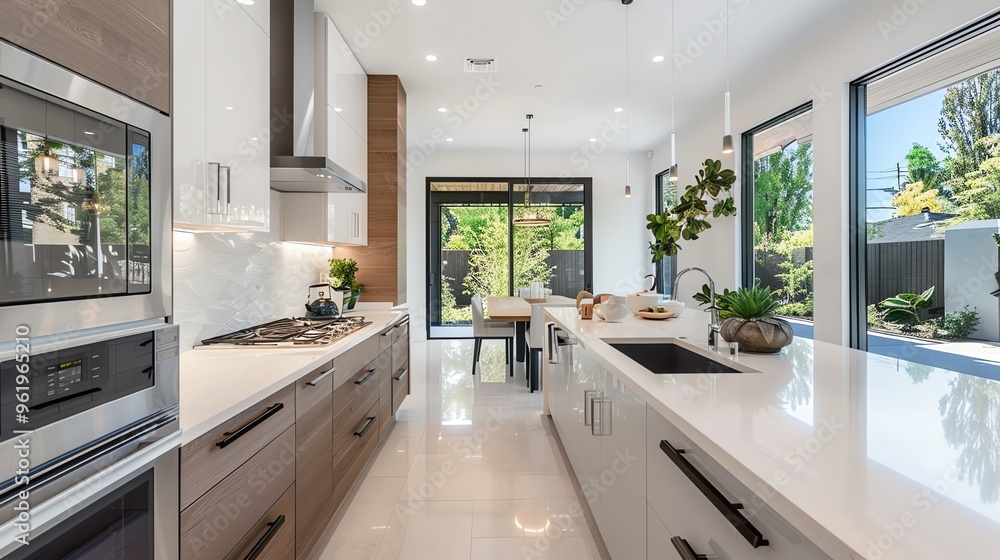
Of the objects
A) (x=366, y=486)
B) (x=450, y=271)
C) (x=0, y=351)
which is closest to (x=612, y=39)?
(x=366, y=486)

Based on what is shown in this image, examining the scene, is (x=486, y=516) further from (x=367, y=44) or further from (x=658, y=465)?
(x=367, y=44)

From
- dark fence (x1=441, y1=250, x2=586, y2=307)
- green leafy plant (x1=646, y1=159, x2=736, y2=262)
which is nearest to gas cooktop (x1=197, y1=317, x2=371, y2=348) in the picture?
green leafy plant (x1=646, y1=159, x2=736, y2=262)

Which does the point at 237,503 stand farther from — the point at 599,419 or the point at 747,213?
the point at 747,213

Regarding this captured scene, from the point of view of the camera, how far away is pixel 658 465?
114 cm

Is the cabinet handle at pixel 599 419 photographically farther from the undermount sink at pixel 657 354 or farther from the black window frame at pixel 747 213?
the black window frame at pixel 747 213

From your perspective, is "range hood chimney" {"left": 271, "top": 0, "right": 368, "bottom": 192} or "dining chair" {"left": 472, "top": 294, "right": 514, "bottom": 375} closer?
"range hood chimney" {"left": 271, "top": 0, "right": 368, "bottom": 192}

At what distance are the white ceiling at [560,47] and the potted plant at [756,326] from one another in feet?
7.68

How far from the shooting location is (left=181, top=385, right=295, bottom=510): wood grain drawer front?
1.00 meters

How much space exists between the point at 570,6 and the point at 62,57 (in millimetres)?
2983

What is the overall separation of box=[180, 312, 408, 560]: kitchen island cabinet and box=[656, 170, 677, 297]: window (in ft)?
18.6

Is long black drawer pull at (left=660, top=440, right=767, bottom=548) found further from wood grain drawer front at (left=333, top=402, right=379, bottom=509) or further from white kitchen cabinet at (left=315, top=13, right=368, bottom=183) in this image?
white kitchen cabinet at (left=315, top=13, right=368, bottom=183)

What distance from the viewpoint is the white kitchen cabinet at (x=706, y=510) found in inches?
27.0

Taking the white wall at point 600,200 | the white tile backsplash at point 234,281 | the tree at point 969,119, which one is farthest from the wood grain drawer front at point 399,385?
the tree at point 969,119

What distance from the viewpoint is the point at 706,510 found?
0.90m
